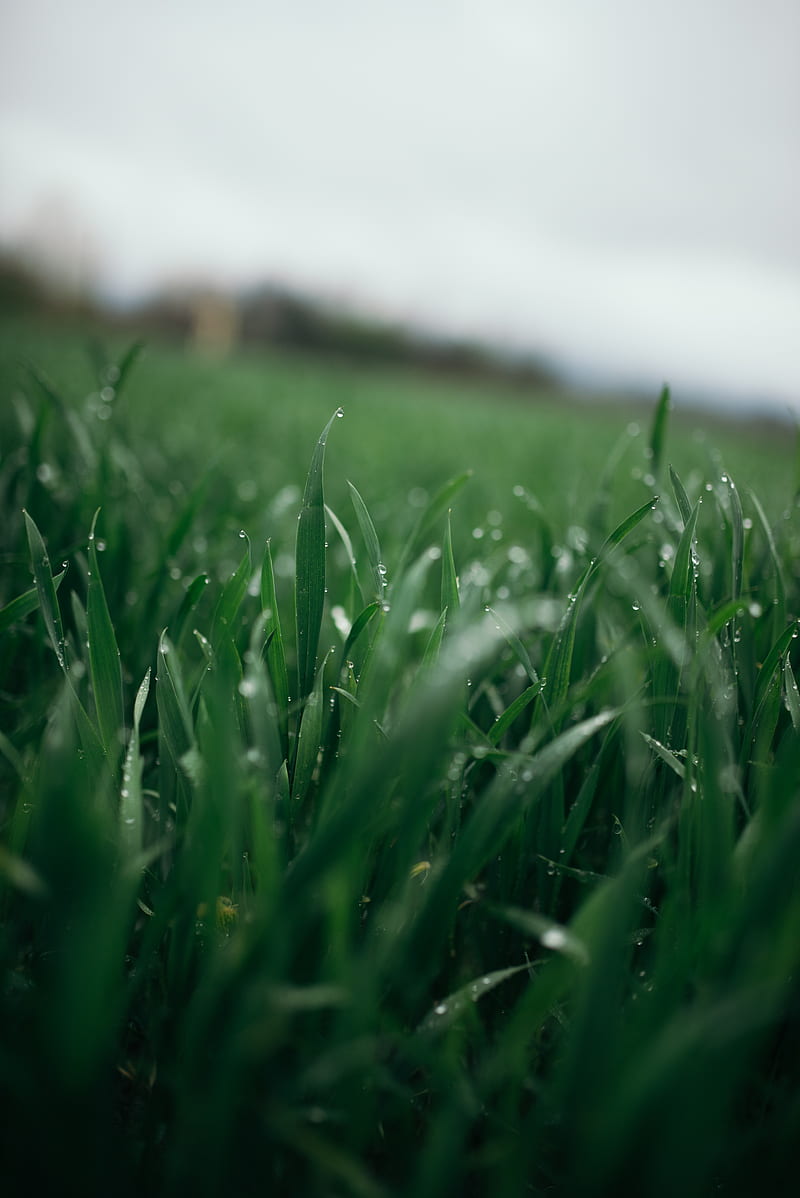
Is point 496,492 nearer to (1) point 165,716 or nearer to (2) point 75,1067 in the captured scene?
(1) point 165,716

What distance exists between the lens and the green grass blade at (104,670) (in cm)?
60

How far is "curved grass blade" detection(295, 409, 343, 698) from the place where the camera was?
2.14 ft

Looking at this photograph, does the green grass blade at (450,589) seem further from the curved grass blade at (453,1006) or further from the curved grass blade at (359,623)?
the curved grass blade at (453,1006)

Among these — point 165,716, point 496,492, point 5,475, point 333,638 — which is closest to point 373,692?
point 165,716

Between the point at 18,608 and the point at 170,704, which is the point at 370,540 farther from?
the point at 18,608

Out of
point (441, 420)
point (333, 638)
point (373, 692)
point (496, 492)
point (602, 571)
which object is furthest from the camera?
point (441, 420)

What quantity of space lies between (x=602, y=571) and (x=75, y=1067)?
25.2 inches

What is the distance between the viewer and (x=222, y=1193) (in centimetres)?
38

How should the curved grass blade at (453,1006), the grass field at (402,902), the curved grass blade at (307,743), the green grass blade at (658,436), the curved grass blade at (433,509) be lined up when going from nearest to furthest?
the grass field at (402,902), the curved grass blade at (453,1006), the curved grass blade at (307,743), the curved grass blade at (433,509), the green grass blade at (658,436)

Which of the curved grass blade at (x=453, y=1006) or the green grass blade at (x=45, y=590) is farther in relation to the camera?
the green grass blade at (x=45, y=590)

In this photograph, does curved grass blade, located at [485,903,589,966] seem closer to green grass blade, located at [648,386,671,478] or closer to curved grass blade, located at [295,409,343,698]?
curved grass blade, located at [295,409,343,698]

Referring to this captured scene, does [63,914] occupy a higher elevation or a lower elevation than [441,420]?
lower

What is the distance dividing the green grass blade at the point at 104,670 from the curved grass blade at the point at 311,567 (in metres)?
0.17

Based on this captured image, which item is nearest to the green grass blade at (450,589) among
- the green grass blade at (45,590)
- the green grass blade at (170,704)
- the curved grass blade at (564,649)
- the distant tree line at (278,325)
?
the curved grass blade at (564,649)
